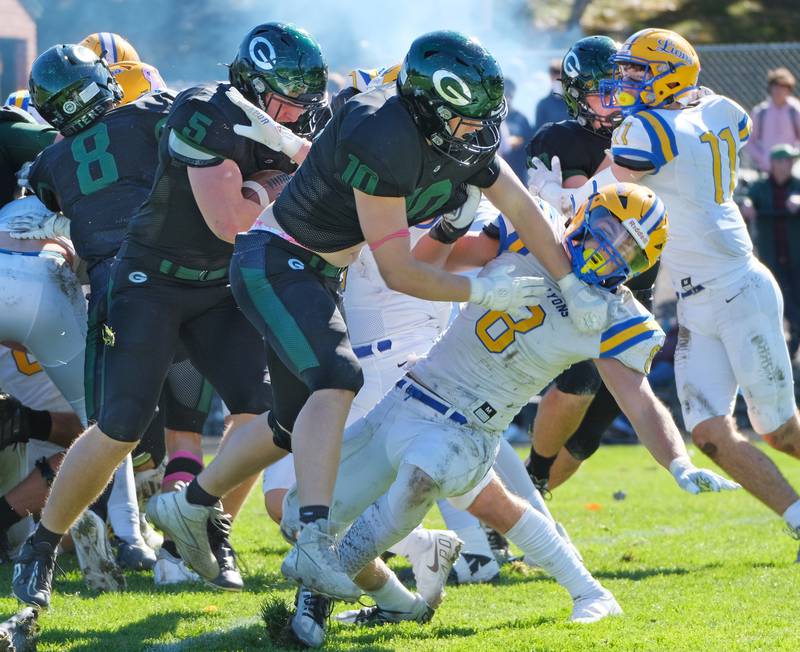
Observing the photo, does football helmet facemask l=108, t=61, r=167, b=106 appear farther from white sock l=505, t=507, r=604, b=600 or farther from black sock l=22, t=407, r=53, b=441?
white sock l=505, t=507, r=604, b=600

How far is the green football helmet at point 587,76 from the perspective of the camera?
225 inches

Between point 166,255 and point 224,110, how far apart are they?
1.86ft

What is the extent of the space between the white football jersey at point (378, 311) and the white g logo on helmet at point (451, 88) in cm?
131

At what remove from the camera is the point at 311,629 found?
384cm

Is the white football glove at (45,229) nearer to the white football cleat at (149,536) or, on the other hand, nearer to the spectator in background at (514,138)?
the white football cleat at (149,536)

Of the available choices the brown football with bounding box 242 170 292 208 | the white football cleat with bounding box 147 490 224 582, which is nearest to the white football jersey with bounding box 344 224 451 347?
the brown football with bounding box 242 170 292 208

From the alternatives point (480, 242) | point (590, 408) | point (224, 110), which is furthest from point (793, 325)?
point (224, 110)

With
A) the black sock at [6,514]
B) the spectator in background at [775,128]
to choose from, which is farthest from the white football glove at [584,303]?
the spectator in background at [775,128]

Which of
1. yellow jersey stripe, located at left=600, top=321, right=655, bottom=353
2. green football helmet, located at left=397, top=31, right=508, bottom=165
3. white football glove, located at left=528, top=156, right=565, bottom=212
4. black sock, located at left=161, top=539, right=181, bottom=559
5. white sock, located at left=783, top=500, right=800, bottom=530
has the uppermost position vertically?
green football helmet, located at left=397, top=31, right=508, bottom=165

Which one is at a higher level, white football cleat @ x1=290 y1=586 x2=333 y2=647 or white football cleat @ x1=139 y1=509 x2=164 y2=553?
white football cleat @ x1=290 y1=586 x2=333 y2=647

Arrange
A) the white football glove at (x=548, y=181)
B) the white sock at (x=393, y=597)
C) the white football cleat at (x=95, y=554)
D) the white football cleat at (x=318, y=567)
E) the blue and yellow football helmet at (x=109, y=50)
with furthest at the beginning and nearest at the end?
the blue and yellow football helmet at (x=109, y=50) < the white football glove at (x=548, y=181) < the white football cleat at (x=95, y=554) < the white sock at (x=393, y=597) < the white football cleat at (x=318, y=567)

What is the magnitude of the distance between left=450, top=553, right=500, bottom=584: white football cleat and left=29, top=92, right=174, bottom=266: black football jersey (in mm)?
1724

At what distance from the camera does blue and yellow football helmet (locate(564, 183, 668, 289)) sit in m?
3.95

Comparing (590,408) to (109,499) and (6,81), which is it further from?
(6,81)
